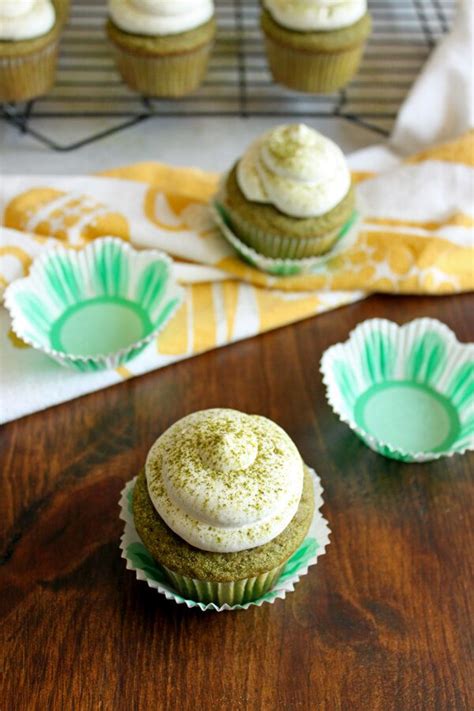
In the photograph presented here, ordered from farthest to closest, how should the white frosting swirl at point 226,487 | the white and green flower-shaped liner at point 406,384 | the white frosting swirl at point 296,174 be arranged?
1. the white frosting swirl at point 296,174
2. the white and green flower-shaped liner at point 406,384
3. the white frosting swirl at point 226,487

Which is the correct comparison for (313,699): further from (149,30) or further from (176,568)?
(149,30)

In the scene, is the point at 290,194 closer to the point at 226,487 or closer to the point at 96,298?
the point at 96,298

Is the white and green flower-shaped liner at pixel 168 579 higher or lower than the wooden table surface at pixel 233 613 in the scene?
higher

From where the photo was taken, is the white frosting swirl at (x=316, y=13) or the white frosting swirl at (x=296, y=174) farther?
the white frosting swirl at (x=316, y=13)

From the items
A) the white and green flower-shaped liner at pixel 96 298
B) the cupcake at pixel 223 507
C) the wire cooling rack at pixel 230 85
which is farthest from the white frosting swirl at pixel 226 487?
the wire cooling rack at pixel 230 85

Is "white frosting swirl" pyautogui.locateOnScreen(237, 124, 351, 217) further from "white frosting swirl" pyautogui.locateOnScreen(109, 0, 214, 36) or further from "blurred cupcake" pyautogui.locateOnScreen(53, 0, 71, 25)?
"blurred cupcake" pyautogui.locateOnScreen(53, 0, 71, 25)

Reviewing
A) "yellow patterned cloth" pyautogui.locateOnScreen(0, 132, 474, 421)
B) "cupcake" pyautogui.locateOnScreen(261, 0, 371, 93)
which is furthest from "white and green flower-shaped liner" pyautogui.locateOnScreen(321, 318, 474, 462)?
"cupcake" pyautogui.locateOnScreen(261, 0, 371, 93)

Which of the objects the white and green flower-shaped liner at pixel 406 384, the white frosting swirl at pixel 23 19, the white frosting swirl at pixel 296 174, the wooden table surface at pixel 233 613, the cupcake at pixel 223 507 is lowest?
the wooden table surface at pixel 233 613

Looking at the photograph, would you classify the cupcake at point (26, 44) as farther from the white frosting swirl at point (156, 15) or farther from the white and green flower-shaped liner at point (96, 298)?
the white and green flower-shaped liner at point (96, 298)

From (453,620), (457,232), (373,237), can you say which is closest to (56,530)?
(453,620)
